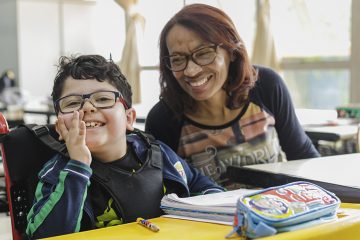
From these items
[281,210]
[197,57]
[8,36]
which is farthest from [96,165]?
[8,36]

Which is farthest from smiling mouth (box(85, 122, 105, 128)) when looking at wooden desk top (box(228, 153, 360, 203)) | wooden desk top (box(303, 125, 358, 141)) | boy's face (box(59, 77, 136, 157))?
wooden desk top (box(303, 125, 358, 141))

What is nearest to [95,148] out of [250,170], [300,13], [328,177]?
[250,170]

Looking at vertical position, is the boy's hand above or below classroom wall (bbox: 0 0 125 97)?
below

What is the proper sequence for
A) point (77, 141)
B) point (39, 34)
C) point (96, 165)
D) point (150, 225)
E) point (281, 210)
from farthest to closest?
point (39, 34)
point (96, 165)
point (77, 141)
point (150, 225)
point (281, 210)

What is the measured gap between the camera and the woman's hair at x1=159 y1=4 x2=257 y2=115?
5.70ft

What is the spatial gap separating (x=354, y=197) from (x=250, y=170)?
13.4 inches

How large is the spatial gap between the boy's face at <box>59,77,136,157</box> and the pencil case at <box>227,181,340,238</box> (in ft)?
1.52

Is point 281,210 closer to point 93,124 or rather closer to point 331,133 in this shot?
point 93,124

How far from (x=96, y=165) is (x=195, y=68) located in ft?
1.98

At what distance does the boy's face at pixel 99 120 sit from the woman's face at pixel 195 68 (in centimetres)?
46

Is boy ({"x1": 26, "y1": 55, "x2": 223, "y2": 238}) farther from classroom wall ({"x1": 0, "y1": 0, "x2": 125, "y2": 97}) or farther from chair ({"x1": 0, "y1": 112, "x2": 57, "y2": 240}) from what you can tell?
classroom wall ({"x1": 0, "y1": 0, "x2": 125, "y2": 97})

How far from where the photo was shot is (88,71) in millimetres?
1300

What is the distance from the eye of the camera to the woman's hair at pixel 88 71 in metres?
1.29

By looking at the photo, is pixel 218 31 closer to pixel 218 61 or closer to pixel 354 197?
pixel 218 61
